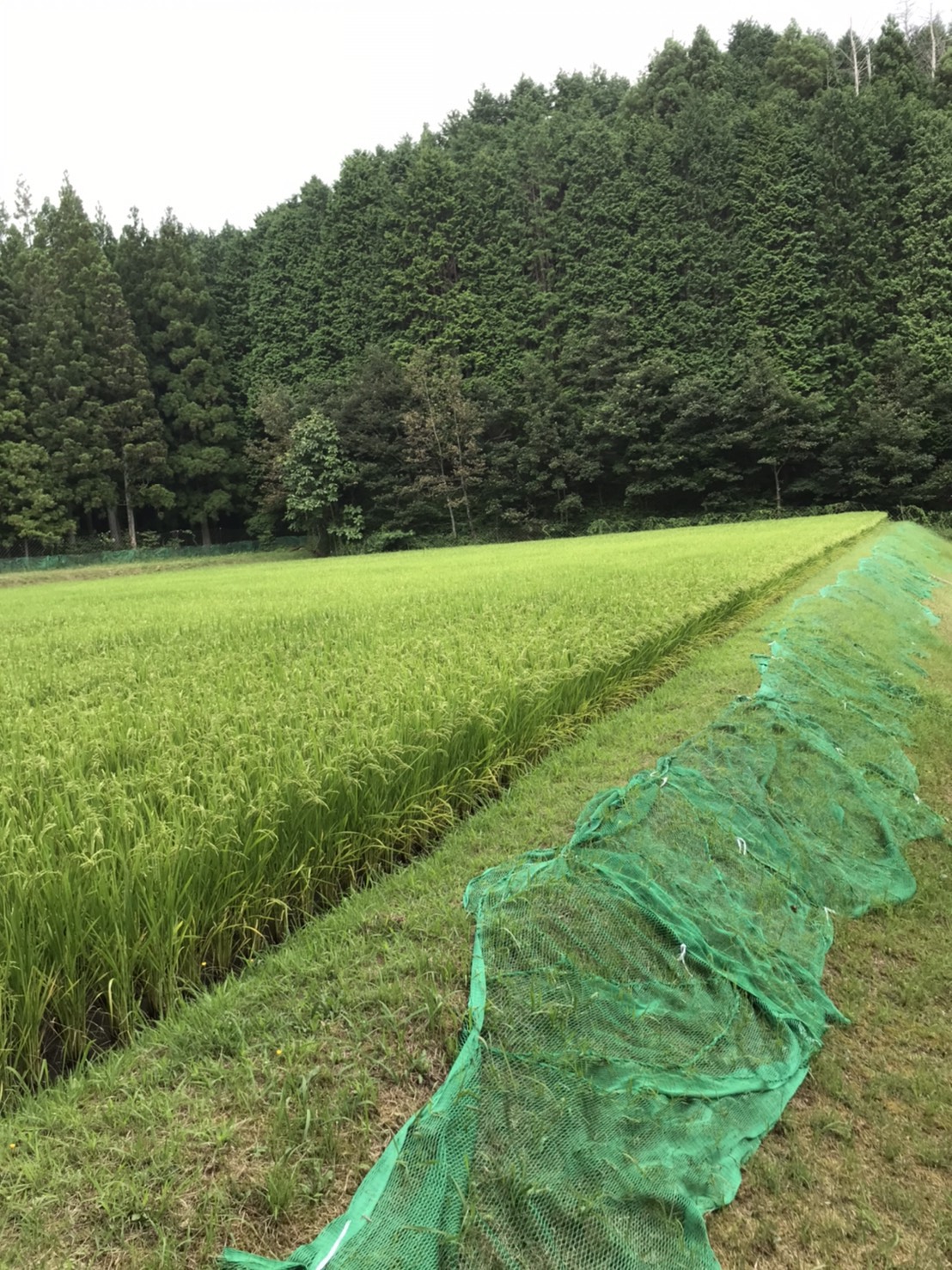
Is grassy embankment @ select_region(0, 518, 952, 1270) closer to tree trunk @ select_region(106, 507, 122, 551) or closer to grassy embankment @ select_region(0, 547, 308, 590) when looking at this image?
grassy embankment @ select_region(0, 547, 308, 590)

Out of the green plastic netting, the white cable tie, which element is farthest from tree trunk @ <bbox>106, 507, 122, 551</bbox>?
the white cable tie

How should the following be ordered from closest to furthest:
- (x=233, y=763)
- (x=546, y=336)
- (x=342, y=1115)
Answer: (x=342, y=1115), (x=233, y=763), (x=546, y=336)

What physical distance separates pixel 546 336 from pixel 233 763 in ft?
127

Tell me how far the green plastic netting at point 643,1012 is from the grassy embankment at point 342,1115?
10 centimetres

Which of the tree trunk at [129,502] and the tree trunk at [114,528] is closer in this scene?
the tree trunk at [129,502]

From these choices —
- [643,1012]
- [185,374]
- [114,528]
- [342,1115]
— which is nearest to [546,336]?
[185,374]

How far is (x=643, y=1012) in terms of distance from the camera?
196cm

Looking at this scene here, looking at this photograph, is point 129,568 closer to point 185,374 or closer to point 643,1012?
point 185,374

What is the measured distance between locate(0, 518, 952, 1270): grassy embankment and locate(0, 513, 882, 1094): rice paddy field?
8.3 inches

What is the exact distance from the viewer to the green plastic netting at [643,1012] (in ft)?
4.44

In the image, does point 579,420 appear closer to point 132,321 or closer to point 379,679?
point 132,321

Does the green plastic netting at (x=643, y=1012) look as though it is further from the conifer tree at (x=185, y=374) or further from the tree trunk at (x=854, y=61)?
the tree trunk at (x=854, y=61)

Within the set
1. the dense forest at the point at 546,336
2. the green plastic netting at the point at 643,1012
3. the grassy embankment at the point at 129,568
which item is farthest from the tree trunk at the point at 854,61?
the green plastic netting at the point at 643,1012

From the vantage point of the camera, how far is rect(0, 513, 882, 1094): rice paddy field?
6.26 feet
